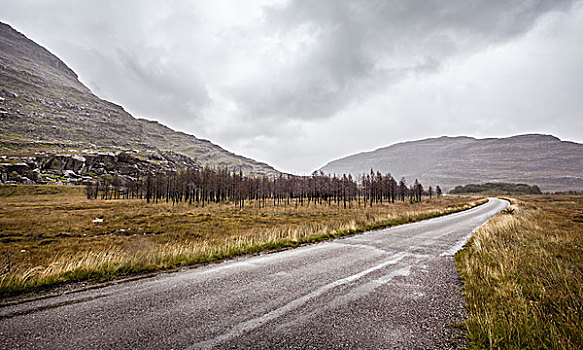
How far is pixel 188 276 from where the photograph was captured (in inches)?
256

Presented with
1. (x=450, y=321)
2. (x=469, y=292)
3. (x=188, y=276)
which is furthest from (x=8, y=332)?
(x=469, y=292)

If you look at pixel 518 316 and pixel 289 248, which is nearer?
pixel 518 316

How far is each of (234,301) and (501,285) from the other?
5.71 meters

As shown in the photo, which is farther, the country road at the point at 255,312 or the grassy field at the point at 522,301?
the country road at the point at 255,312

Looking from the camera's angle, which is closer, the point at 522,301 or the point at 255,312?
the point at 522,301

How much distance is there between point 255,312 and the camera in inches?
172

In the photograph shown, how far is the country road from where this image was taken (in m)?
3.52

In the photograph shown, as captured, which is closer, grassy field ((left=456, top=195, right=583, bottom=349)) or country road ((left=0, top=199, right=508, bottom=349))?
grassy field ((left=456, top=195, right=583, bottom=349))

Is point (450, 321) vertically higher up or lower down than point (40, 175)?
lower down

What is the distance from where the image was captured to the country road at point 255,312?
11.6ft

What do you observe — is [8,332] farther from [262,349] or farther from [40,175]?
[40,175]

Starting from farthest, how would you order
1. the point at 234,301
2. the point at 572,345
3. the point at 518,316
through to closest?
1. the point at 234,301
2. the point at 518,316
3. the point at 572,345

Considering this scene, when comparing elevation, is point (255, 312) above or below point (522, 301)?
below

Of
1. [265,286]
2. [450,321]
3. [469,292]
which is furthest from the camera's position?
[265,286]
